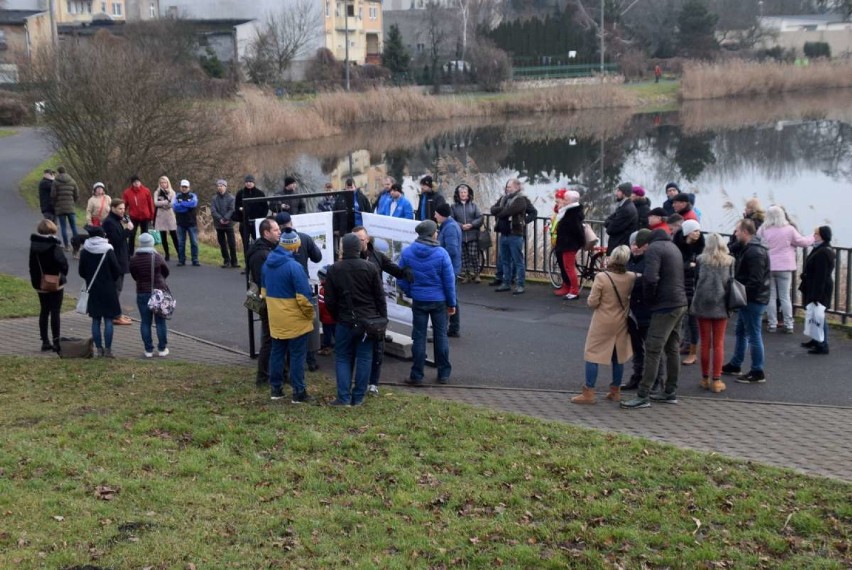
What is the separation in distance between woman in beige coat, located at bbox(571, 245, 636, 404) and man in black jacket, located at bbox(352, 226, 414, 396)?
215 cm

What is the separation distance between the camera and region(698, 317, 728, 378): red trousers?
36.2ft

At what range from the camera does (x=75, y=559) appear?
21.6 ft

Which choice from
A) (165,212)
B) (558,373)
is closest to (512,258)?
(558,373)

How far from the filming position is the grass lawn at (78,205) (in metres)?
21.4

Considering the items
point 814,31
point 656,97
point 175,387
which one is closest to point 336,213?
point 175,387

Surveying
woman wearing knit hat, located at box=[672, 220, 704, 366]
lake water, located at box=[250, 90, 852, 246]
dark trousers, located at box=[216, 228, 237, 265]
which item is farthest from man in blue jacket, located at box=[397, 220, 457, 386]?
lake water, located at box=[250, 90, 852, 246]

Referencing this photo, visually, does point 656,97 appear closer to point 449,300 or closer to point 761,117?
point 761,117

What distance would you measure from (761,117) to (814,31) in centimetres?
4998

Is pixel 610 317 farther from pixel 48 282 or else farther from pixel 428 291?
pixel 48 282

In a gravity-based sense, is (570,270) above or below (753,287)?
below

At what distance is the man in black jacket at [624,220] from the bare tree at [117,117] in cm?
1651

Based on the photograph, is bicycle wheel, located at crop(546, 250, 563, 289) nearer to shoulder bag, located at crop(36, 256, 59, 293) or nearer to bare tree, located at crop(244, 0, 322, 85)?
shoulder bag, located at crop(36, 256, 59, 293)

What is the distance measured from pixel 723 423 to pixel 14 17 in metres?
76.7

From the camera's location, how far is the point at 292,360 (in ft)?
34.3
